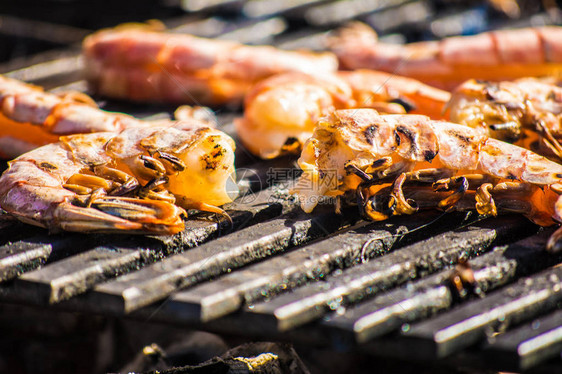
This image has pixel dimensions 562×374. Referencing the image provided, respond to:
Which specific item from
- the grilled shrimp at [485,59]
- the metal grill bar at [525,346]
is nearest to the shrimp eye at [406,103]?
the grilled shrimp at [485,59]

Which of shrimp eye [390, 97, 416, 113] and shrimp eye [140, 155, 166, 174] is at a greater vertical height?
shrimp eye [140, 155, 166, 174]

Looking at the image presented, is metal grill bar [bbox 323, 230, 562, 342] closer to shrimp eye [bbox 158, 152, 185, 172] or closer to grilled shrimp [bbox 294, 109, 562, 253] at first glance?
grilled shrimp [bbox 294, 109, 562, 253]

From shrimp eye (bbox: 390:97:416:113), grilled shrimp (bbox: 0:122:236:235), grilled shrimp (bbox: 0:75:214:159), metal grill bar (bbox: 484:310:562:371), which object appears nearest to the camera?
metal grill bar (bbox: 484:310:562:371)

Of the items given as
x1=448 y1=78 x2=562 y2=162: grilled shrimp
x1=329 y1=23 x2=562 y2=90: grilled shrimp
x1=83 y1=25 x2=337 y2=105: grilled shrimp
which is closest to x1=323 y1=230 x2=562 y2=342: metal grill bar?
x1=448 y1=78 x2=562 y2=162: grilled shrimp

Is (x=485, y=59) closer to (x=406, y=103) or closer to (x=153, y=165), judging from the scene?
(x=406, y=103)

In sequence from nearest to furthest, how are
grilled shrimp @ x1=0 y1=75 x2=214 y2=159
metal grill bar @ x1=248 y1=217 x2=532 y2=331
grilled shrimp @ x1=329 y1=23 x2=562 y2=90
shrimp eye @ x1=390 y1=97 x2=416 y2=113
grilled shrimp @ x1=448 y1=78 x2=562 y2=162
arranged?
metal grill bar @ x1=248 y1=217 x2=532 y2=331 → grilled shrimp @ x1=448 y1=78 x2=562 y2=162 → grilled shrimp @ x1=0 y1=75 x2=214 y2=159 → shrimp eye @ x1=390 y1=97 x2=416 y2=113 → grilled shrimp @ x1=329 y1=23 x2=562 y2=90

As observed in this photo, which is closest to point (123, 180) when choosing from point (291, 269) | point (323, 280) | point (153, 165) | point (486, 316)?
point (153, 165)

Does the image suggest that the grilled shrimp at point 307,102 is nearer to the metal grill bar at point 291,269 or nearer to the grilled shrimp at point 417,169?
the grilled shrimp at point 417,169
